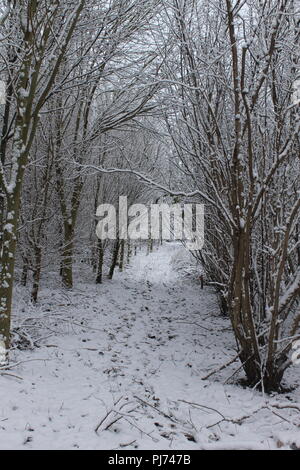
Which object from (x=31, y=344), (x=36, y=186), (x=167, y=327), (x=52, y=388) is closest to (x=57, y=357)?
(x=31, y=344)

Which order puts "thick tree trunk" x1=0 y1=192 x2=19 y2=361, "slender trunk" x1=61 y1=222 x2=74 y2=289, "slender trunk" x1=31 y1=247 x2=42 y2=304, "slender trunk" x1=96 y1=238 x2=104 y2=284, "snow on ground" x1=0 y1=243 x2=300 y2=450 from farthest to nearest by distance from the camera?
"slender trunk" x1=96 y1=238 x2=104 y2=284
"slender trunk" x1=61 y1=222 x2=74 y2=289
"slender trunk" x1=31 y1=247 x2=42 y2=304
"thick tree trunk" x1=0 y1=192 x2=19 y2=361
"snow on ground" x1=0 y1=243 x2=300 y2=450

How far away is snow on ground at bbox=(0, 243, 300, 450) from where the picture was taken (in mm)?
3080

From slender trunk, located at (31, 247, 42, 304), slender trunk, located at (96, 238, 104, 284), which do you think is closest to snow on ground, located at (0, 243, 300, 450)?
slender trunk, located at (31, 247, 42, 304)

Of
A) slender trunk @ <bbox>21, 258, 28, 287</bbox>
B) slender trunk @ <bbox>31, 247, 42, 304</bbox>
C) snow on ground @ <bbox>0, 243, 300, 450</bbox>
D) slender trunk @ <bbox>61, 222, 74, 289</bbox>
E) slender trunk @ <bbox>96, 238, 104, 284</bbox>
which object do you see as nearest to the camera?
snow on ground @ <bbox>0, 243, 300, 450</bbox>

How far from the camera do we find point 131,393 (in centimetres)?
416

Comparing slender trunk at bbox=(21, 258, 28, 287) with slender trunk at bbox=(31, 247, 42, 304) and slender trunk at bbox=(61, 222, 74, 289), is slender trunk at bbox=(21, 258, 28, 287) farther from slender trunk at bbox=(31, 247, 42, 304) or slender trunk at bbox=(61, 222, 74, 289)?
slender trunk at bbox=(61, 222, 74, 289)

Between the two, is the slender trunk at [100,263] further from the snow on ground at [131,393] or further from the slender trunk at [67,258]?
the snow on ground at [131,393]

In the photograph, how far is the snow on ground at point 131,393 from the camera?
3.08 meters

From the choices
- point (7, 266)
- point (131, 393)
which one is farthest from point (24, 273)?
point (131, 393)

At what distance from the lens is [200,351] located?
20.7 feet

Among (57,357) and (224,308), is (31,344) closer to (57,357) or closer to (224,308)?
(57,357)

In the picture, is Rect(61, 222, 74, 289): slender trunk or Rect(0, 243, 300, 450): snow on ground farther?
Rect(61, 222, 74, 289): slender trunk

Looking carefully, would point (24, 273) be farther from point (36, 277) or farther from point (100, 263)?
point (100, 263)

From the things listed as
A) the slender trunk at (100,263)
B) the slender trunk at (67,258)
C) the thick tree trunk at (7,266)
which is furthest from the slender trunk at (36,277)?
the slender trunk at (100,263)
